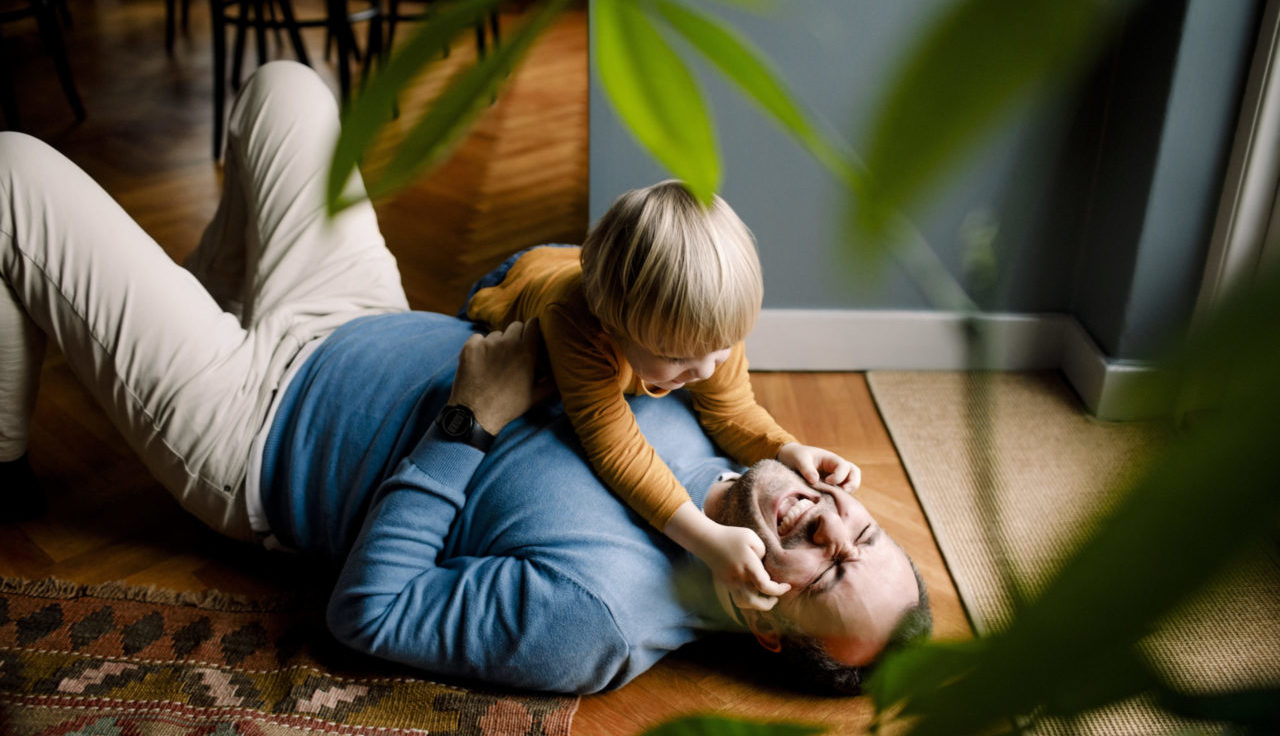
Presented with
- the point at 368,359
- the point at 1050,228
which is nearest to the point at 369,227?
the point at 368,359

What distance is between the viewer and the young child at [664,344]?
3.50 ft

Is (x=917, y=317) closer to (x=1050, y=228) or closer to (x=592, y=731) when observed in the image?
(x=1050, y=228)

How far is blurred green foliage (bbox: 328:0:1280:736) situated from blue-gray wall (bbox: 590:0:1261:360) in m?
1.41

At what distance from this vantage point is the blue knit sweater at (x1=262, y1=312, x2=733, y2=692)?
3.93ft

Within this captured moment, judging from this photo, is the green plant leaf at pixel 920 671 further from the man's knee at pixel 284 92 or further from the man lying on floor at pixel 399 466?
the man's knee at pixel 284 92

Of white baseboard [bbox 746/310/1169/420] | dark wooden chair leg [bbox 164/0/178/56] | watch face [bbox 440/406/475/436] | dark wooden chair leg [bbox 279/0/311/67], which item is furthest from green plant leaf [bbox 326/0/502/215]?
dark wooden chair leg [bbox 164/0/178/56]

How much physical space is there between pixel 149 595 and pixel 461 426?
0.53 metres

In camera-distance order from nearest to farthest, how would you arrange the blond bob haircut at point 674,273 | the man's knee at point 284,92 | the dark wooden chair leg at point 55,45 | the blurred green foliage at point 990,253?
1. the blurred green foliage at point 990,253
2. the blond bob haircut at point 674,273
3. the man's knee at point 284,92
4. the dark wooden chair leg at point 55,45

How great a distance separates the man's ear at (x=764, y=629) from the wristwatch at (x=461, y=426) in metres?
0.39

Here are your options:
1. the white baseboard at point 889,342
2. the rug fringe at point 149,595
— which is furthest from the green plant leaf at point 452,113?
the white baseboard at point 889,342

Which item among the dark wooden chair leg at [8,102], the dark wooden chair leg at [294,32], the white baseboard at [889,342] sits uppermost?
the dark wooden chair leg at [294,32]

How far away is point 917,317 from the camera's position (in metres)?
1.98

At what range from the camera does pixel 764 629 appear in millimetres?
1256

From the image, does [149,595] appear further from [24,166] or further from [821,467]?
[821,467]
